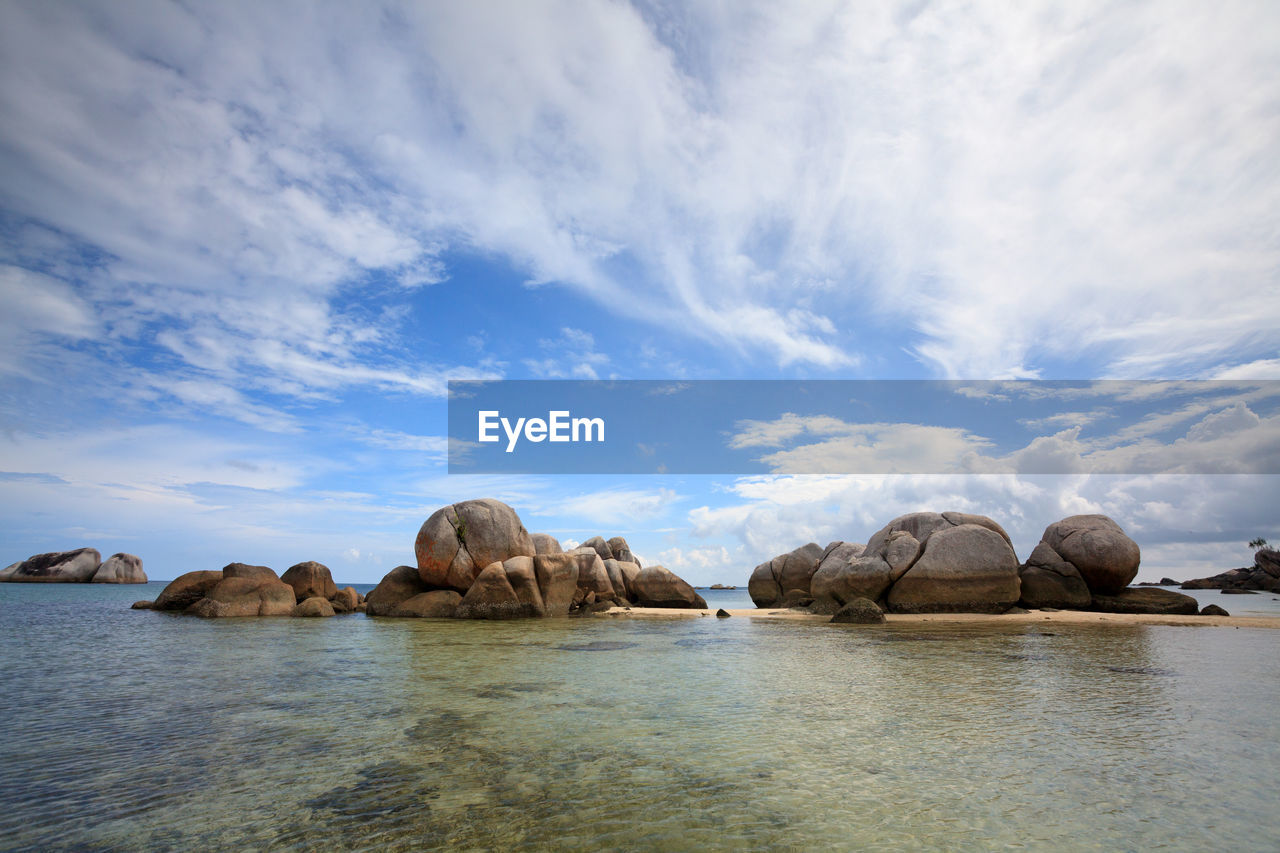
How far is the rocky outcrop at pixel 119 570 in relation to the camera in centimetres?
7150

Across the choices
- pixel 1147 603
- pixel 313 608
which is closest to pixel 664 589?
pixel 313 608

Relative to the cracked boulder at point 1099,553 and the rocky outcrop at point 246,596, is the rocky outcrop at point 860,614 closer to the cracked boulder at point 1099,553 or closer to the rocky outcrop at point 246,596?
the cracked boulder at point 1099,553

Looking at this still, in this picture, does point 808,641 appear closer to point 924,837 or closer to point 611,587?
point 924,837

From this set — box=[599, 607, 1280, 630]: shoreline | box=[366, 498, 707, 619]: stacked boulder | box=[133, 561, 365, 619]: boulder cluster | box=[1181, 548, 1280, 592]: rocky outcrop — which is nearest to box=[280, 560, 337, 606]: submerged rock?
box=[133, 561, 365, 619]: boulder cluster

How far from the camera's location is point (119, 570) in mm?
71562

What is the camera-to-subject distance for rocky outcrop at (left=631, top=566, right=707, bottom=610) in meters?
37.1

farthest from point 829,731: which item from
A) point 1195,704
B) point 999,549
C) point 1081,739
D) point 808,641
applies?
point 999,549

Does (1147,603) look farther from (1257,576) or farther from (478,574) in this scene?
(1257,576)

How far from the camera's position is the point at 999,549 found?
26.3 m

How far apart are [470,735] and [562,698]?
257 cm

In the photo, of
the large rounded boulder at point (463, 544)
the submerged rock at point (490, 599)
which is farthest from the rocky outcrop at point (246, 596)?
the submerged rock at point (490, 599)

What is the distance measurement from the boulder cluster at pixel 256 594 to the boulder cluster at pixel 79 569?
2093 inches

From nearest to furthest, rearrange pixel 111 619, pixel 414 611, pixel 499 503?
pixel 111 619 < pixel 414 611 < pixel 499 503

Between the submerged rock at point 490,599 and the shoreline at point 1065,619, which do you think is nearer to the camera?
the shoreline at point 1065,619
